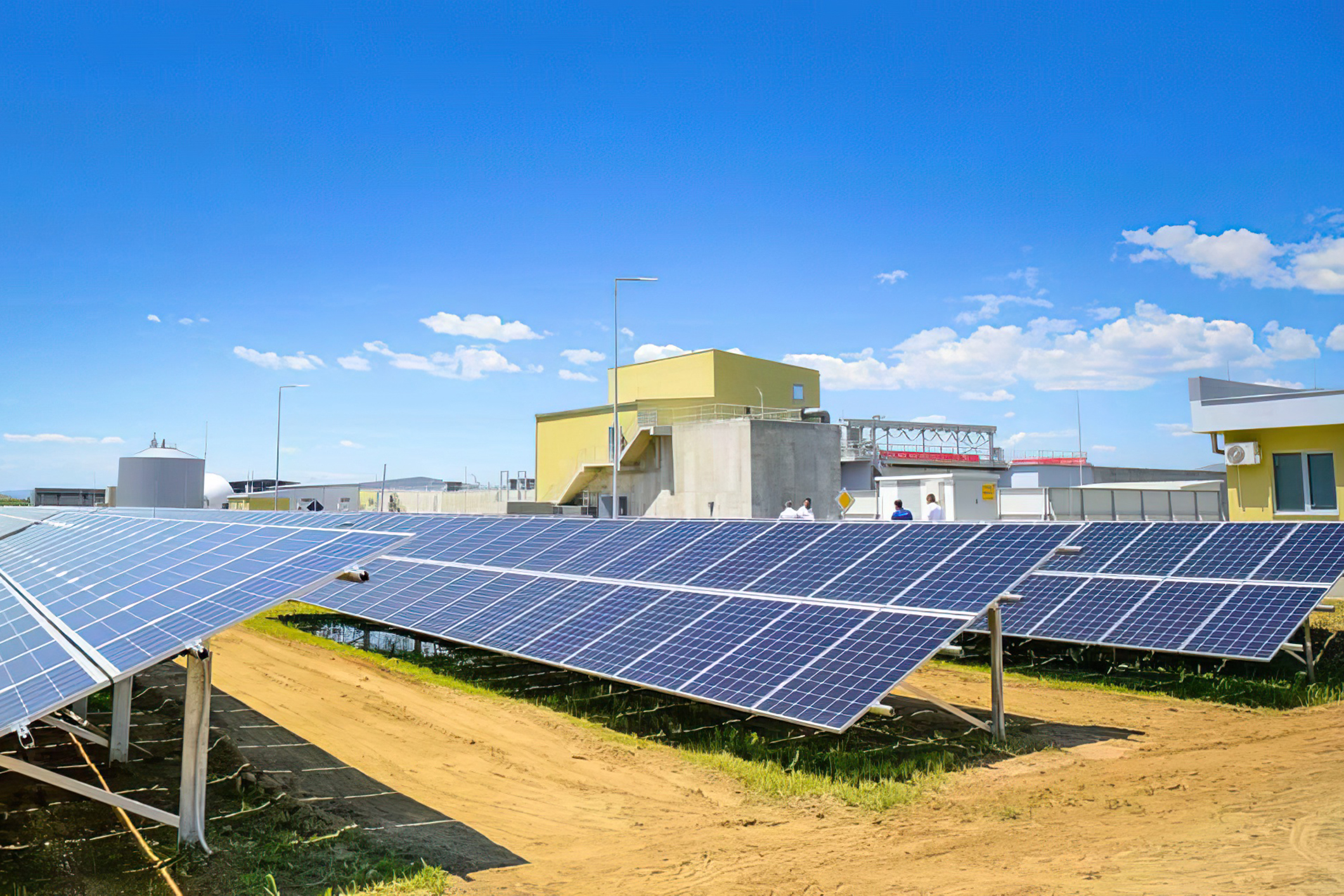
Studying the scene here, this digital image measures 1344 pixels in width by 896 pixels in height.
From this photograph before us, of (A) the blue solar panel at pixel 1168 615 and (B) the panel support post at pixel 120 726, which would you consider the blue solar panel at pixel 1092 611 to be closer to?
(A) the blue solar panel at pixel 1168 615

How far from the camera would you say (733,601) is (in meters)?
11.8

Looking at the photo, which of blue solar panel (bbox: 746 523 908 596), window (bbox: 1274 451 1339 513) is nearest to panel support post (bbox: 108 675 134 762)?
blue solar panel (bbox: 746 523 908 596)

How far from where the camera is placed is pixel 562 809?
27.7 feet

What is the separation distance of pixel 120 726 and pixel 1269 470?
2731 centimetres

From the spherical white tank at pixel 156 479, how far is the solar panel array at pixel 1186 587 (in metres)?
36.4

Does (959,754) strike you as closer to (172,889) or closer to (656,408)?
(172,889)

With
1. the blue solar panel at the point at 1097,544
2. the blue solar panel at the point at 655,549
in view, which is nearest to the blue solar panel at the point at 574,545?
the blue solar panel at the point at 655,549

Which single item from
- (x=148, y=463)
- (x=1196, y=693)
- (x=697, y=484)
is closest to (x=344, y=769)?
(x=1196, y=693)

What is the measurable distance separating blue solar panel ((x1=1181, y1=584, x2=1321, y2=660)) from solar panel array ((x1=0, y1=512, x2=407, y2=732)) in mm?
10856

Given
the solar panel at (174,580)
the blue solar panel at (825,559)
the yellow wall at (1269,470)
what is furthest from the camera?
the yellow wall at (1269,470)

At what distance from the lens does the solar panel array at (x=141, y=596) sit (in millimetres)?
5840

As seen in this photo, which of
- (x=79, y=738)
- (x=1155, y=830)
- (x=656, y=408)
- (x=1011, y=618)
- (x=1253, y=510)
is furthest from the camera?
(x=656, y=408)

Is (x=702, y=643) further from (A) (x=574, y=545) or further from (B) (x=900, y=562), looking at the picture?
(A) (x=574, y=545)

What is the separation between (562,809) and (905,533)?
662cm
